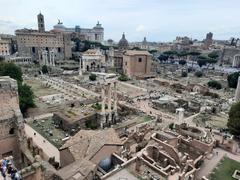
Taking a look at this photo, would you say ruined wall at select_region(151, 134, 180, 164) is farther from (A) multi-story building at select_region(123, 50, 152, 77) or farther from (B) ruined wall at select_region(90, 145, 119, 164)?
(A) multi-story building at select_region(123, 50, 152, 77)

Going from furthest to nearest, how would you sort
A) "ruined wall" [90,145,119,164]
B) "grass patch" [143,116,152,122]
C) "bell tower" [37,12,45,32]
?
"bell tower" [37,12,45,32] < "grass patch" [143,116,152,122] < "ruined wall" [90,145,119,164]

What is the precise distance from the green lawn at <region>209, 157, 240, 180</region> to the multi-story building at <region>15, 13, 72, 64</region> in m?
88.1

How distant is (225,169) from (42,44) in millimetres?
108877

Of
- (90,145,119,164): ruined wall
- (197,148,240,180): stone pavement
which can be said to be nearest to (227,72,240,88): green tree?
(197,148,240,180): stone pavement

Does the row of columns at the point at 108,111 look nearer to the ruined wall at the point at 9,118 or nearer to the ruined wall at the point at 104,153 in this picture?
the ruined wall at the point at 104,153

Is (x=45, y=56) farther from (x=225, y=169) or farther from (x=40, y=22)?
(x=225, y=169)

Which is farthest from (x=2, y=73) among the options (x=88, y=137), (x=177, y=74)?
(x=177, y=74)

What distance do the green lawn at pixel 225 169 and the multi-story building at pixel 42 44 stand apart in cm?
8810

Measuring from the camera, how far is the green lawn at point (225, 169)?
24391 mm

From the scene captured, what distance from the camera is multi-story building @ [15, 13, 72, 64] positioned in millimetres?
105875

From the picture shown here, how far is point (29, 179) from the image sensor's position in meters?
13.1

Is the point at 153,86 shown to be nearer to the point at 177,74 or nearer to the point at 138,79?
the point at 138,79

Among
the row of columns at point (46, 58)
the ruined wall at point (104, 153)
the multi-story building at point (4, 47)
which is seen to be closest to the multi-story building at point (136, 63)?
the row of columns at point (46, 58)

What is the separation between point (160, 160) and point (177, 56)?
117637 millimetres
